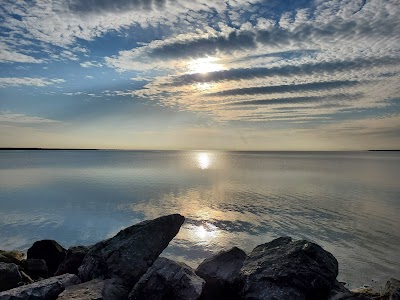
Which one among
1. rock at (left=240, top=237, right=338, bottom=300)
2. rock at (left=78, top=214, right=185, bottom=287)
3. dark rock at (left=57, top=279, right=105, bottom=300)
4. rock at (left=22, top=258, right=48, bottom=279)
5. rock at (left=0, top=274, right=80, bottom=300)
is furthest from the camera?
rock at (left=22, top=258, right=48, bottom=279)

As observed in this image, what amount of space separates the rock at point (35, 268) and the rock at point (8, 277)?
2.80m

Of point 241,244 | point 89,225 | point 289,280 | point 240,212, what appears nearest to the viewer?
point 289,280

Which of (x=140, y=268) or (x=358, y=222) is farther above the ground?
(x=140, y=268)

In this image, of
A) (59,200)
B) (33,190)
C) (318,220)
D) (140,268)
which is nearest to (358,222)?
(318,220)

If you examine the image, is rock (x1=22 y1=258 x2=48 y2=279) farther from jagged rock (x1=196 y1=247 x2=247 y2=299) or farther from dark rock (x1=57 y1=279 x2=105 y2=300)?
jagged rock (x1=196 y1=247 x2=247 y2=299)

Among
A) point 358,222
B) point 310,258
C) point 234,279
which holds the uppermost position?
point 310,258

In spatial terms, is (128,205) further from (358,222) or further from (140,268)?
(140,268)

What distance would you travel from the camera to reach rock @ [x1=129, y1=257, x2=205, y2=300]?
10.2m

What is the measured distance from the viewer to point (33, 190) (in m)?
58.2

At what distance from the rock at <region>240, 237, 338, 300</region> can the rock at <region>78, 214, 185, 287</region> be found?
3656mm

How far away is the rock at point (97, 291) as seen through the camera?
32.8 feet

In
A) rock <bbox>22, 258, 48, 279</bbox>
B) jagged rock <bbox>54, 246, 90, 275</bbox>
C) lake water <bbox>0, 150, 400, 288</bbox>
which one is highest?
jagged rock <bbox>54, 246, 90, 275</bbox>

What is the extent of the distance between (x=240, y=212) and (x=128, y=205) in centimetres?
1503

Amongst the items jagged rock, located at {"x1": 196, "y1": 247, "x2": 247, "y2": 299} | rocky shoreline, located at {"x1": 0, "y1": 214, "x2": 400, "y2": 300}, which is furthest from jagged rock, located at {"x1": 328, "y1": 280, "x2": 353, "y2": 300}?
jagged rock, located at {"x1": 196, "y1": 247, "x2": 247, "y2": 299}
